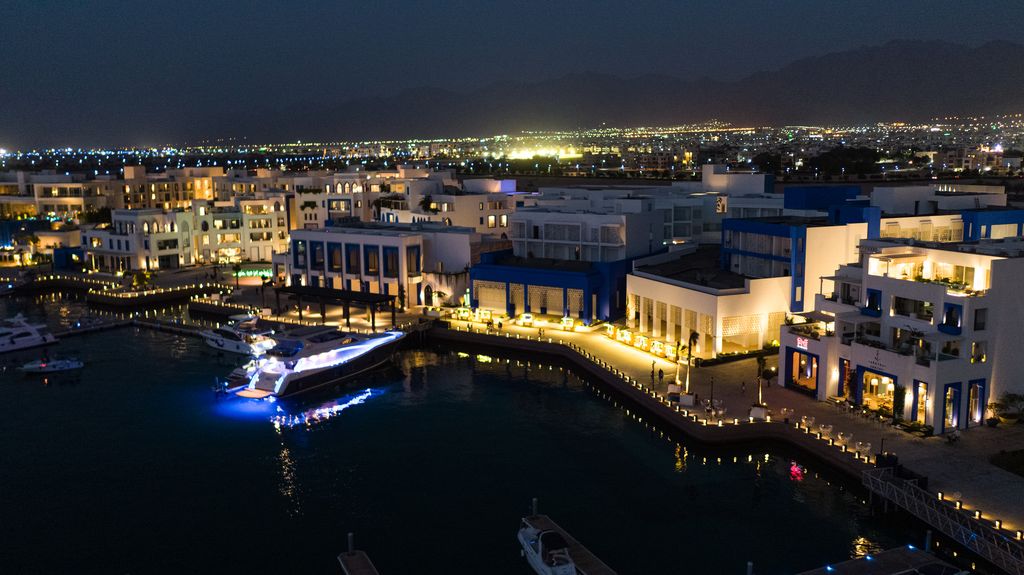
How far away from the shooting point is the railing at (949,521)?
18.4 m

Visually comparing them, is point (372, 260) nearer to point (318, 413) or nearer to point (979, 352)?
point (318, 413)

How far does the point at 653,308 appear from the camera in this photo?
3859 cm

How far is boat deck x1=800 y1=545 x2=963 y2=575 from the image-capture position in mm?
17884

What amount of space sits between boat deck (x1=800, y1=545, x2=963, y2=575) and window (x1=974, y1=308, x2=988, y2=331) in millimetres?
9315

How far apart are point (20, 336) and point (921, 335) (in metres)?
39.4

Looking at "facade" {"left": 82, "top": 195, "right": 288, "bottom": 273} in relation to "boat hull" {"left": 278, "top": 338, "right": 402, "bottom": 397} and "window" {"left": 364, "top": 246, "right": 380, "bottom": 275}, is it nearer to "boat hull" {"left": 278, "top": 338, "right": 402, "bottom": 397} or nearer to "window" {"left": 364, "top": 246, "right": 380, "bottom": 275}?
"window" {"left": 364, "top": 246, "right": 380, "bottom": 275}

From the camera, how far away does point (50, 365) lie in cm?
3712

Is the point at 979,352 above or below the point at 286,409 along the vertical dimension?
above

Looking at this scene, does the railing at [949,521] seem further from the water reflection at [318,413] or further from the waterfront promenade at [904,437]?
the water reflection at [318,413]

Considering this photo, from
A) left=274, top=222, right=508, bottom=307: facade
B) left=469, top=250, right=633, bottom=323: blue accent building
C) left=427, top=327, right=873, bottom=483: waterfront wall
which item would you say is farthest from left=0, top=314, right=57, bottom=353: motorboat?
left=427, top=327, right=873, bottom=483: waterfront wall

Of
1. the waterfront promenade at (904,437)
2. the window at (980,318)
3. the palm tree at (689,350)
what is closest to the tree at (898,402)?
the waterfront promenade at (904,437)

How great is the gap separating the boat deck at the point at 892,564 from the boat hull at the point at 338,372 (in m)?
22.3

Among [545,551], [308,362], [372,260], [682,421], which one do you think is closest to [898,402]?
[682,421]

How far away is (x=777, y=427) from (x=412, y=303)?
26.3m
